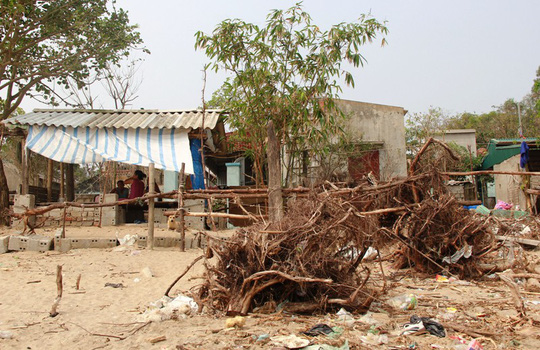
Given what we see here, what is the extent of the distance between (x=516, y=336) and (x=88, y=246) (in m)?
7.74

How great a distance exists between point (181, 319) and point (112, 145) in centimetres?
689

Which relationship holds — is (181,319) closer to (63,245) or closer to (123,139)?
(63,245)

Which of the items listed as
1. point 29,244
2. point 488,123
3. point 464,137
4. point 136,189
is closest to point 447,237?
point 29,244

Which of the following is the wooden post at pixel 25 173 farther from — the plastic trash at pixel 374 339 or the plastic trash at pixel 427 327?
the plastic trash at pixel 427 327

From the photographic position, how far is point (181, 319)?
14.5 feet

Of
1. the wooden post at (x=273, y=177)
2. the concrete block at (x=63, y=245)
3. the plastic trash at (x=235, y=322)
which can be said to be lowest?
the plastic trash at (x=235, y=322)

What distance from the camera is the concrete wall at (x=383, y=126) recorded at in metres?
15.4

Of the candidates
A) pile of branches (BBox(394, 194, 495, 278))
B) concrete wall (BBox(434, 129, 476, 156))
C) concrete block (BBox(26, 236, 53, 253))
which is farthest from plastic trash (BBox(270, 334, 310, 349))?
concrete wall (BBox(434, 129, 476, 156))

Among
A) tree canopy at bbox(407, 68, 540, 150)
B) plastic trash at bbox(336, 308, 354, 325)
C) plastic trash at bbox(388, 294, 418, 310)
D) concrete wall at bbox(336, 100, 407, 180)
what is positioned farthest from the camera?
tree canopy at bbox(407, 68, 540, 150)

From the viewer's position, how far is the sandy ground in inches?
147

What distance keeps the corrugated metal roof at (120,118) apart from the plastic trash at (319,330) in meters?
6.99

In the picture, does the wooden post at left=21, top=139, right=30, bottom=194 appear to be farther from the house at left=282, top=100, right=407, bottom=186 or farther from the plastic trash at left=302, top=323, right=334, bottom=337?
the plastic trash at left=302, top=323, right=334, bottom=337

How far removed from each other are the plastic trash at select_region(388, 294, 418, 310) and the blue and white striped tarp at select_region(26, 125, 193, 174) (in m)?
5.87

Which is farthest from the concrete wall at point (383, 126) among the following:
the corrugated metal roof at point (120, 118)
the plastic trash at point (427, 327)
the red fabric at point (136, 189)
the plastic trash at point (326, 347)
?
the plastic trash at point (326, 347)
